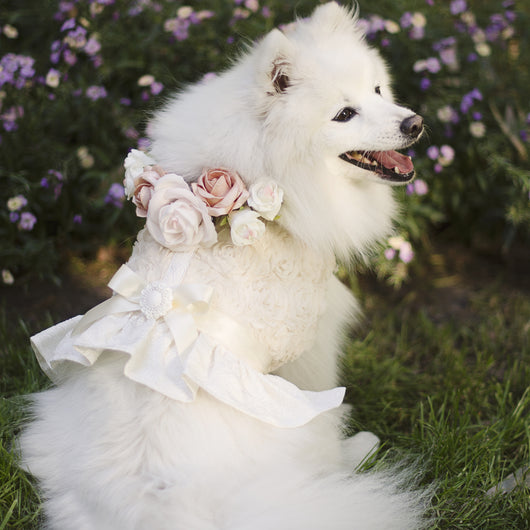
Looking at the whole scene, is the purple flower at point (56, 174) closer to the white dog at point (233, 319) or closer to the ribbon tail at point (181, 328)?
the white dog at point (233, 319)

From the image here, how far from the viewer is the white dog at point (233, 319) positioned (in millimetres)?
1698

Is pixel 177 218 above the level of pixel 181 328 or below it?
above

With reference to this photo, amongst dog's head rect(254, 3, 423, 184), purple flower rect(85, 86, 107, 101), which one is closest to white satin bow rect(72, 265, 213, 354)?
dog's head rect(254, 3, 423, 184)

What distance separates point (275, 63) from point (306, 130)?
0.72 feet

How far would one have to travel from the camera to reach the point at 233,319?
1837 millimetres

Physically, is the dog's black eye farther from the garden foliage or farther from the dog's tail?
the garden foliage

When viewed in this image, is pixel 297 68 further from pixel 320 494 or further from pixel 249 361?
pixel 320 494

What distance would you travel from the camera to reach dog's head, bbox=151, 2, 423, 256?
1.88 m

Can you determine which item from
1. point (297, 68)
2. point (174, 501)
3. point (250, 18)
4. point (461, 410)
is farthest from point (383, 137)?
point (250, 18)

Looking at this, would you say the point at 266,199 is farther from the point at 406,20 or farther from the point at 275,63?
the point at 406,20

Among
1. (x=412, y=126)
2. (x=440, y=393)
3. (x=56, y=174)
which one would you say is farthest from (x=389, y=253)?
(x=56, y=174)

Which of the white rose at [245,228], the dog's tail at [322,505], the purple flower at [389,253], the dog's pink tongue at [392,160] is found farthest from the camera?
the purple flower at [389,253]

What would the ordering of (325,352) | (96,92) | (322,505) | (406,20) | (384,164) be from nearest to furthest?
(322,505), (384,164), (325,352), (96,92), (406,20)

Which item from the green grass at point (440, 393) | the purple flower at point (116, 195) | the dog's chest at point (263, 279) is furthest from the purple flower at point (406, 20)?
the dog's chest at point (263, 279)
